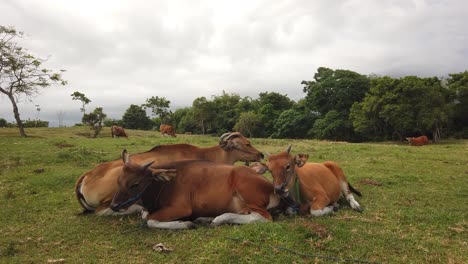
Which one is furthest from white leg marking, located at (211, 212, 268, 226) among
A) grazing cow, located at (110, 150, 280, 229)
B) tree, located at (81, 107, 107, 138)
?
tree, located at (81, 107, 107, 138)

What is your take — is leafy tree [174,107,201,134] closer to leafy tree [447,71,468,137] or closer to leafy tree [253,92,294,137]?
leafy tree [253,92,294,137]

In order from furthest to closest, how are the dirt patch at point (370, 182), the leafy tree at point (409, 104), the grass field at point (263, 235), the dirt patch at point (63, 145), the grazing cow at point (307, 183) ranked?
the leafy tree at point (409, 104)
the dirt patch at point (63, 145)
the dirt patch at point (370, 182)
the grazing cow at point (307, 183)
the grass field at point (263, 235)

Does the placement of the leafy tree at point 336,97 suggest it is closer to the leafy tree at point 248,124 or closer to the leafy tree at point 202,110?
the leafy tree at point 248,124

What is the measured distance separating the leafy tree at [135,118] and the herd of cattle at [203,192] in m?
72.3

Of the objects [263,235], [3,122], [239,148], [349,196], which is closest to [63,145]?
[239,148]

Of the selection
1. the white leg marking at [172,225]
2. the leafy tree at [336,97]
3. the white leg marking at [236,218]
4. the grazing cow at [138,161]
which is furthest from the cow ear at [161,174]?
the leafy tree at [336,97]

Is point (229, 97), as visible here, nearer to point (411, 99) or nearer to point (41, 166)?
point (411, 99)

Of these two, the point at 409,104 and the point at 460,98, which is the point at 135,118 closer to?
the point at 409,104

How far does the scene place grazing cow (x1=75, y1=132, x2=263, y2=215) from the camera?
7.48m

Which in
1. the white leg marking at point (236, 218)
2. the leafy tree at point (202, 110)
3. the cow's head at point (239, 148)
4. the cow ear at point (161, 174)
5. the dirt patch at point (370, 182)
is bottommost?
the dirt patch at point (370, 182)

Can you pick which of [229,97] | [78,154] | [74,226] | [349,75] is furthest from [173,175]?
[229,97]

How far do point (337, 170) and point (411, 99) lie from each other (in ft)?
112

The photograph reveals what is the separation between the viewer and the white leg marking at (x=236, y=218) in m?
6.41

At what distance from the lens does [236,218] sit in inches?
253
